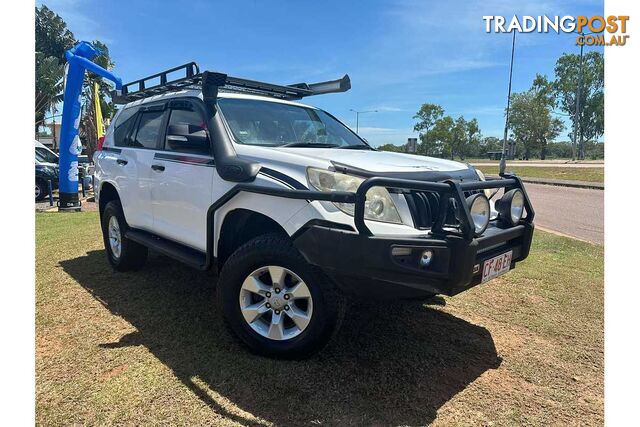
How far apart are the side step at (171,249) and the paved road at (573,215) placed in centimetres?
671

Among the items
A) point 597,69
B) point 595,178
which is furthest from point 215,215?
point 597,69

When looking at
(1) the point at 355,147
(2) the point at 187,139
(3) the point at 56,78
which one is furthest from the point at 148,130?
(3) the point at 56,78

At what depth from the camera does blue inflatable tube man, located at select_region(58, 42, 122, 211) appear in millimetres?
10734

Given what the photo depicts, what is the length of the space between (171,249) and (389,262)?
2.20 m

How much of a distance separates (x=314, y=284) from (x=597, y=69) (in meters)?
64.5

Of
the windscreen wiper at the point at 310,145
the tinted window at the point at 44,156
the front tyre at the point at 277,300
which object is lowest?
the front tyre at the point at 277,300

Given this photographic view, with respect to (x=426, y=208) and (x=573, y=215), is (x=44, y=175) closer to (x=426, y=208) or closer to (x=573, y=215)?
(x=426, y=208)

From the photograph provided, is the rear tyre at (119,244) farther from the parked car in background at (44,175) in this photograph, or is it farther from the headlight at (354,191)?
the parked car in background at (44,175)

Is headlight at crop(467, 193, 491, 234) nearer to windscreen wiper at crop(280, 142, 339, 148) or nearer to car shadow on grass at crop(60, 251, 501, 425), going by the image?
car shadow on grass at crop(60, 251, 501, 425)

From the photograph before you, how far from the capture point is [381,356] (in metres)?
3.04

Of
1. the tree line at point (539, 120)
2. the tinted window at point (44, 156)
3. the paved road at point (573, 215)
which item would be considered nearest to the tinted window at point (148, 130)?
the paved road at point (573, 215)

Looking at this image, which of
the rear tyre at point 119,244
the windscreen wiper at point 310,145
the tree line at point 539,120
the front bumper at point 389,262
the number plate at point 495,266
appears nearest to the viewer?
the front bumper at point 389,262

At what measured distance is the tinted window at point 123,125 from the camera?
479 centimetres

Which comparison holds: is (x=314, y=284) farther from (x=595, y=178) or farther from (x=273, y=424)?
(x=595, y=178)
